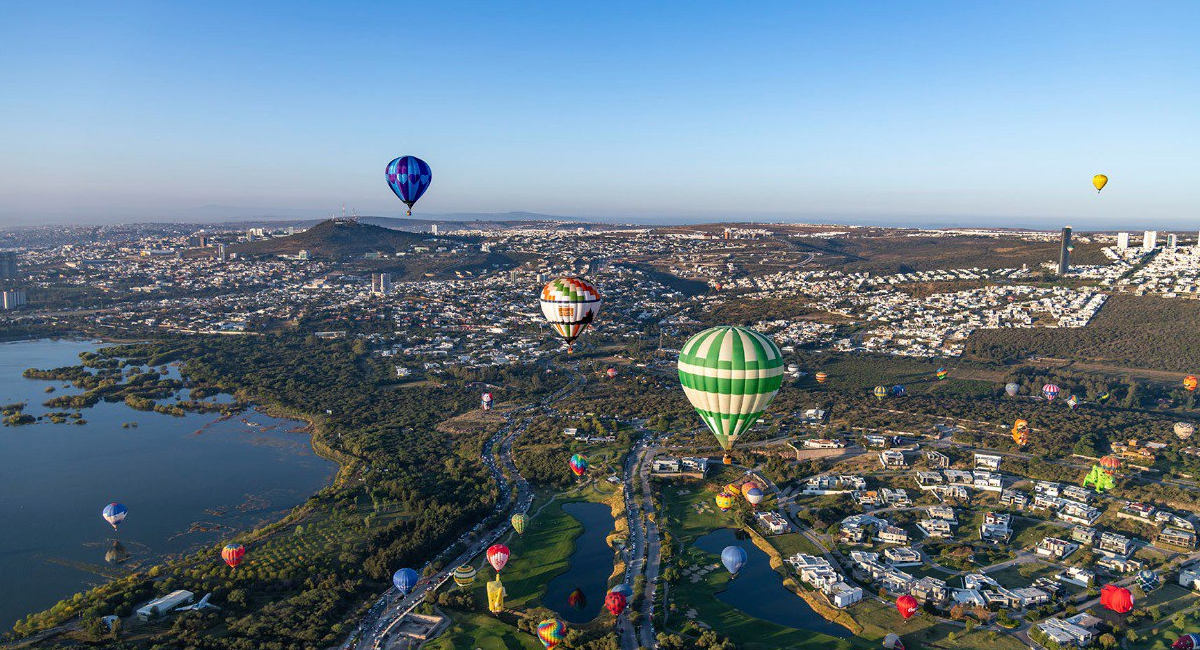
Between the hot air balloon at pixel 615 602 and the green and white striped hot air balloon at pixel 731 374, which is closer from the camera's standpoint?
the hot air balloon at pixel 615 602

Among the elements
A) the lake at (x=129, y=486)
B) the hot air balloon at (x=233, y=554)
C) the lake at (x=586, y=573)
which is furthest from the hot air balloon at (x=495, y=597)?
Answer: the lake at (x=129, y=486)

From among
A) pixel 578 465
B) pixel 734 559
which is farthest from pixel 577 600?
pixel 578 465

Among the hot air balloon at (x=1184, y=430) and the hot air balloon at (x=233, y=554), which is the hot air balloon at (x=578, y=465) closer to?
the hot air balloon at (x=233, y=554)

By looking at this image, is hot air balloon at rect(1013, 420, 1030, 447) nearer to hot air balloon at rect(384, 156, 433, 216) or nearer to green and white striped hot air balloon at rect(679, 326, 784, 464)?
Result: green and white striped hot air balloon at rect(679, 326, 784, 464)

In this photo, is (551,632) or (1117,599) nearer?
(551,632)

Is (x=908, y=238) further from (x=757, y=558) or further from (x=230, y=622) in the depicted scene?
(x=230, y=622)

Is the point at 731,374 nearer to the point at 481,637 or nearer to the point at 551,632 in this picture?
the point at 551,632

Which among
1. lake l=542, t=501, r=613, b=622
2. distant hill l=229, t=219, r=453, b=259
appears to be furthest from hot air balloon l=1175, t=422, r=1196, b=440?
distant hill l=229, t=219, r=453, b=259
